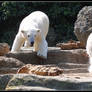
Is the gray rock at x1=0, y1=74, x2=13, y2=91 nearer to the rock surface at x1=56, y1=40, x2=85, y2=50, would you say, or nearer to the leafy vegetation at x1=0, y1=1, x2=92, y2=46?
the rock surface at x1=56, y1=40, x2=85, y2=50

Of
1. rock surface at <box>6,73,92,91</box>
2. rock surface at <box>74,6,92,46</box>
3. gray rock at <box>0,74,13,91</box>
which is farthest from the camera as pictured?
rock surface at <box>74,6,92,46</box>

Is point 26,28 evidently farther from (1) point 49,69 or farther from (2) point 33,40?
(1) point 49,69

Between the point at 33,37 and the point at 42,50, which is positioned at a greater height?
the point at 33,37

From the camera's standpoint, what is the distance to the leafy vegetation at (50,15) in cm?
1748

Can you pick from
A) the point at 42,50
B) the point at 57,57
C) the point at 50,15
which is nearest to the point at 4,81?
the point at 57,57

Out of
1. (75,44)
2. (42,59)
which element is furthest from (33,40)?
(75,44)

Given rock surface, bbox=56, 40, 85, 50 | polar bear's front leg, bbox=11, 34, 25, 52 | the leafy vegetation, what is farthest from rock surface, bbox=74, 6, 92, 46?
the leafy vegetation

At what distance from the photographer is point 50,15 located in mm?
18031

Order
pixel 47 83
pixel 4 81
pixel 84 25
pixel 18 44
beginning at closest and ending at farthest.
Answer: pixel 47 83 → pixel 4 81 → pixel 84 25 → pixel 18 44

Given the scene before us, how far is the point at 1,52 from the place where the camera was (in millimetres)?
8750

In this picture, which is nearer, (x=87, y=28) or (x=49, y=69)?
(x=49, y=69)

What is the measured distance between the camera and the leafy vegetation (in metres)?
17.5

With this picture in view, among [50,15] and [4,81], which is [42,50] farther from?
[50,15]

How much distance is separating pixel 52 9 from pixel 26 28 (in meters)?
8.20
